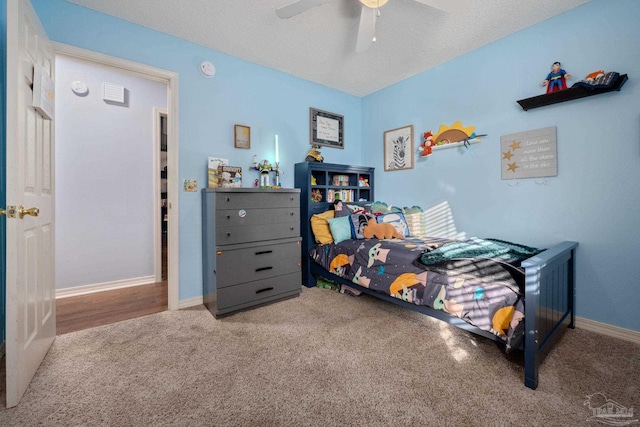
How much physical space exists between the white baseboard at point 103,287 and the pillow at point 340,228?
2342 millimetres

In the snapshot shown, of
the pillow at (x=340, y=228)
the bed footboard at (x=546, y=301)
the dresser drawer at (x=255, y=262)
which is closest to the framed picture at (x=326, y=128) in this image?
the pillow at (x=340, y=228)

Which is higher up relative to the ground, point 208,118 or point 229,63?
point 229,63

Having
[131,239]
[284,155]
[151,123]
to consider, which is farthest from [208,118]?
[131,239]

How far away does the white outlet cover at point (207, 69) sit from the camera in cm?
270

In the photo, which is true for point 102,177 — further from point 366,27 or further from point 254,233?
point 366,27

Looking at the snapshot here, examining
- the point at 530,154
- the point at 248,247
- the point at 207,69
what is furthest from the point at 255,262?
the point at 530,154

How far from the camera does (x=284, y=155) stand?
3.29 meters

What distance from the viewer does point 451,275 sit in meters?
1.87

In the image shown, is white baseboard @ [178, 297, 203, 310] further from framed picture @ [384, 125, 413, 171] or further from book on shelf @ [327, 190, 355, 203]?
framed picture @ [384, 125, 413, 171]

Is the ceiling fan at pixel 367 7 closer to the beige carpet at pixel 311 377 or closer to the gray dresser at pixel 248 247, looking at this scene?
the gray dresser at pixel 248 247

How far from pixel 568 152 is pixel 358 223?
6.02ft

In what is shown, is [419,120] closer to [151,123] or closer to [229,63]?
[229,63]

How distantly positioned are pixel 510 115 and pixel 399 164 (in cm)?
125

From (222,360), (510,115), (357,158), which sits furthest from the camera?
(357,158)
